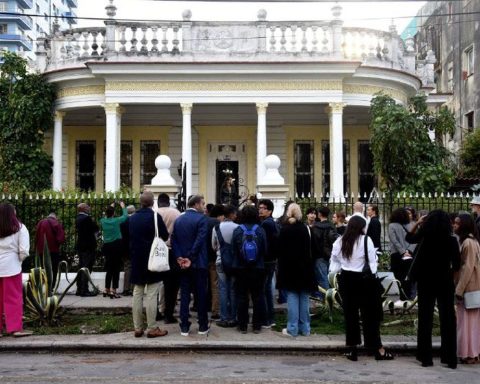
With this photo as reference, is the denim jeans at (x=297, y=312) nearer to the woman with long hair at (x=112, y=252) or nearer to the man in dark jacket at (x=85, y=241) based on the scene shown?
the woman with long hair at (x=112, y=252)

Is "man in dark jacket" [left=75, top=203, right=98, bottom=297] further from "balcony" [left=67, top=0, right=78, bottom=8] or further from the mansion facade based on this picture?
"balcony" [left=67, top=0, right=78, bottom=8]

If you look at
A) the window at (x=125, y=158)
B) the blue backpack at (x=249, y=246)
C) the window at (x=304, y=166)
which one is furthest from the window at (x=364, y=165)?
the blue backpack at (x=249, y=246)

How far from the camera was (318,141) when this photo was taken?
2223 cm

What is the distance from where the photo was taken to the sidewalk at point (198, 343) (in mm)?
7816

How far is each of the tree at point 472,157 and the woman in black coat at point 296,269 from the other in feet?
53.5

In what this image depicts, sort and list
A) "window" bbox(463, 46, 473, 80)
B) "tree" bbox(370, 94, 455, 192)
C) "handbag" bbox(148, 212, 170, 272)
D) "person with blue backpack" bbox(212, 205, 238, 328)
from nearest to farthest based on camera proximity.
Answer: "handbag" bbox(148, 212, 170, 272)
"person with blue backpack" bbox(212, 205, 238, 328)
"tree" bbox(370, 94, 455, 192)
"window" bbox(463, 46, 473, 80)

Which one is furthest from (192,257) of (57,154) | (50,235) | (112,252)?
(57,154)

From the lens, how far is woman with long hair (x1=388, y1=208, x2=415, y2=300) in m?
10.4

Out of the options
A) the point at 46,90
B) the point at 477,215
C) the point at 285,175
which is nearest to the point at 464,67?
the point at 285,175

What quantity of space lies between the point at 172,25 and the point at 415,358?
13.5 metres

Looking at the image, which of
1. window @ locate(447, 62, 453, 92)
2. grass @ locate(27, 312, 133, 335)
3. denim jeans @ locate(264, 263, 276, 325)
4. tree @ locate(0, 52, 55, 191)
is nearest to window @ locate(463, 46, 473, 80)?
window @ locate(447, 62, 453, 92)

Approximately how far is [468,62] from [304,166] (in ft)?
39.0

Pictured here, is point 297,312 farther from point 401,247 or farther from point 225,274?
point 401,247

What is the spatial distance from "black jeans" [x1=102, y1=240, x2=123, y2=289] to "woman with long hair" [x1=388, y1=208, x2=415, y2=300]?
187 inches
